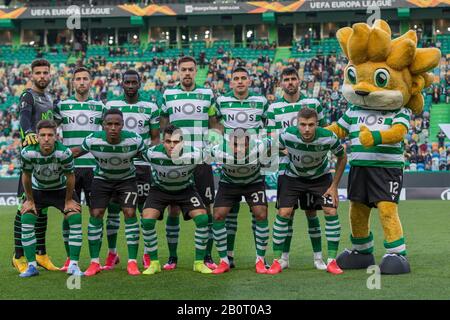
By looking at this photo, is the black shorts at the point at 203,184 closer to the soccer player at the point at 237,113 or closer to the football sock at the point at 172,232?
the soccer player at the point at 237,113

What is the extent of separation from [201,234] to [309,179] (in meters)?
1.37

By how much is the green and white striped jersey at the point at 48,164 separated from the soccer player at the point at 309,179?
2393mm

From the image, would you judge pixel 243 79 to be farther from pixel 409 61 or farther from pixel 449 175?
pixel 449 175

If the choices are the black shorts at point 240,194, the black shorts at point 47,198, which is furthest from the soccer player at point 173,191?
the black shorts at point 47,198

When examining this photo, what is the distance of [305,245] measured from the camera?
37.4ft

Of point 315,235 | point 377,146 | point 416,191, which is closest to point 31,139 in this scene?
point 315,235

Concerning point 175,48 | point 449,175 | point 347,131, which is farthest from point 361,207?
point 175,48

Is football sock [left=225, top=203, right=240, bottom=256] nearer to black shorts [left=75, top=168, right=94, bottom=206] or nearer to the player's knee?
the player's knee

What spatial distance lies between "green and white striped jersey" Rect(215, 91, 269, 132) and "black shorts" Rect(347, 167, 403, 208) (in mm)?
1321

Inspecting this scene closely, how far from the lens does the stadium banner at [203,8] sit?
36.8 metres

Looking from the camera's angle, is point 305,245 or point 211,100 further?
point 305,245

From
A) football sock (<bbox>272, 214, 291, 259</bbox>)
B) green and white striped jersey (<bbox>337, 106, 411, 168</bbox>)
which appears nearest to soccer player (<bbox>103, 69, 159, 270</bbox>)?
football sock (<bbox>272, 214, 291, 259</bbox>)
